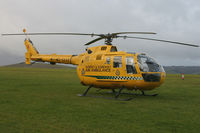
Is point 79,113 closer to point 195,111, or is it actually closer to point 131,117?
point 131,117

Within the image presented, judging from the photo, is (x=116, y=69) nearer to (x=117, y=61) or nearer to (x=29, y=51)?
(x=117, y=61)

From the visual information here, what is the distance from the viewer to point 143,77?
37.0ft

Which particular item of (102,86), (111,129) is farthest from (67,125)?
(102,86)

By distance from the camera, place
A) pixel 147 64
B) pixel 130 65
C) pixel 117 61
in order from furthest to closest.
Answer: pixel 117 61 < pixel 130 65 < pixel 147 64

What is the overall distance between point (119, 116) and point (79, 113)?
165cm

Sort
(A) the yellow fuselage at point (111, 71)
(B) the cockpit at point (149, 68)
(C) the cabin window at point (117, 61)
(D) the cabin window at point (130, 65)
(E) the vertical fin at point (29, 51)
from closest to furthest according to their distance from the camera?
1. (B) the cockpit at point (149, 68)
2. (A) the yellow fuselage at point (111, 71)
3. (D) the cabin window at point (130, 65)
4. (C) the cabin window at point (117, 61)
5. (E) the vertical fin at point (29, 51)

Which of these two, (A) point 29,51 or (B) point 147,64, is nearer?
(B) point 147,64

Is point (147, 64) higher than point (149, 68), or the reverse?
point (147, 64)

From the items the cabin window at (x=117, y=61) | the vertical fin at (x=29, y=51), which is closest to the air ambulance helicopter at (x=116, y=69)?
the cabin window at (x=117, y=61)

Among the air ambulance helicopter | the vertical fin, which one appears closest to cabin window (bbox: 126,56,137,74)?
the air ambulance helicopter

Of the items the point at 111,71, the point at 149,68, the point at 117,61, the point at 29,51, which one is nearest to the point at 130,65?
the point at 117,61

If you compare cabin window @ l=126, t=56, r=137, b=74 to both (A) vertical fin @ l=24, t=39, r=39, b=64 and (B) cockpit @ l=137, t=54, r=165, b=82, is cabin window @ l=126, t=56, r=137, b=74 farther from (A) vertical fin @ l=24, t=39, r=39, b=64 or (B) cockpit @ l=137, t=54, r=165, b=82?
(A) vertical fin @ l=24, t=39, r=39, b=64

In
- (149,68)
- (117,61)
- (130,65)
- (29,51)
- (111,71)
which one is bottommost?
(111,71)

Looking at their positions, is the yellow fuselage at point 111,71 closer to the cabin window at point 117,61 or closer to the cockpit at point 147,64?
→ the cabin window at point 117,61
